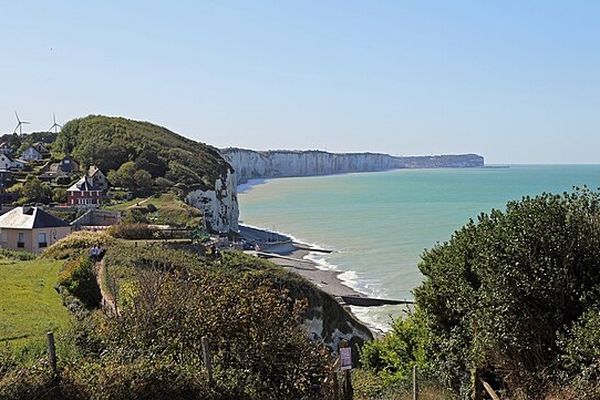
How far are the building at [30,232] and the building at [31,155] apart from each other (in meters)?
49.1

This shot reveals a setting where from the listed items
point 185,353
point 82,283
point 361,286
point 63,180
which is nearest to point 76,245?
point 82,283

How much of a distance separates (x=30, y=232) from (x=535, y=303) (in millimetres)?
27632

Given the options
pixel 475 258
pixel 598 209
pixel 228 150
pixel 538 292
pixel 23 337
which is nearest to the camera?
pixel 538 292

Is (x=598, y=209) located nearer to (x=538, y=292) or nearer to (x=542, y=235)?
(x=542, y=235)

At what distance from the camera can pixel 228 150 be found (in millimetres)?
165625

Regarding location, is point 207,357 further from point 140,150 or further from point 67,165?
point 140,150

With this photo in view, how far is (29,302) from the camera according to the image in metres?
13.9

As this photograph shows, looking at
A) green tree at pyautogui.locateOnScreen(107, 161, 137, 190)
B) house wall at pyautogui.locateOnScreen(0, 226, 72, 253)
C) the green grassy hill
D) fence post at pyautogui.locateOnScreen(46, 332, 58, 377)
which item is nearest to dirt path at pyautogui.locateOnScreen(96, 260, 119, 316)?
fence post at pyautogui.locateOnScreen(46, 332, 58, 377)

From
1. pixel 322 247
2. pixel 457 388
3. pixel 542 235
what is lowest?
pixel 322 247

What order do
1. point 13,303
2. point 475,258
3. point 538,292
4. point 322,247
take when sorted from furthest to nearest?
point 322,247
point 13,303
point 475,258
point 538,292

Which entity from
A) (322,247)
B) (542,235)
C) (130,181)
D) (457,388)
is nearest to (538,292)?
(542,235)

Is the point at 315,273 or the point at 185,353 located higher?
the point at 185,353

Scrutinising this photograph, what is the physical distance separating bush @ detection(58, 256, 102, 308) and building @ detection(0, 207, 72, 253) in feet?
54.6

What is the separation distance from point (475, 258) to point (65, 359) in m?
6.18
